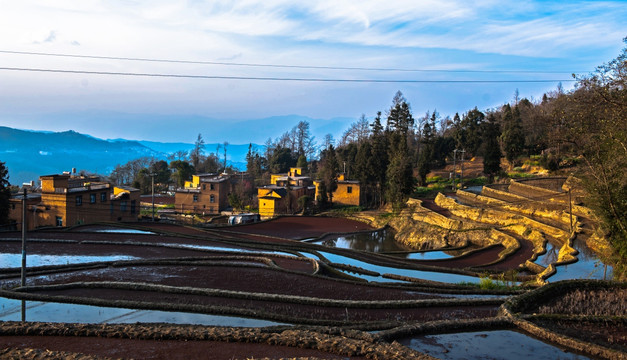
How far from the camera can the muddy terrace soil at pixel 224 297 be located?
9.38m

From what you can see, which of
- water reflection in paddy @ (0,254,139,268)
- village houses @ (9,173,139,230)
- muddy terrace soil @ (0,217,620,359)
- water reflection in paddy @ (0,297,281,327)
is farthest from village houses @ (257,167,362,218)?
water reflection in paddy @ (0,297,281,327)

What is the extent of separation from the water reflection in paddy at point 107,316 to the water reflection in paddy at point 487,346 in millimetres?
4374

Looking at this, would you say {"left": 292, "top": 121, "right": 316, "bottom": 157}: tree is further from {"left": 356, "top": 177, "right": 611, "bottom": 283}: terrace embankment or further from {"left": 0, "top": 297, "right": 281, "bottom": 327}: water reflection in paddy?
{"left": 0, "top": 297, "right": 281, "bottom": 327}: water reflection in paddy

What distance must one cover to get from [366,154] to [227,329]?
1784 inches

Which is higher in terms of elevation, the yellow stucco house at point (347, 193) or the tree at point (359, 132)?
the tree at point (359, 132)

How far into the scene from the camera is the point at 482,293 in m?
15.7

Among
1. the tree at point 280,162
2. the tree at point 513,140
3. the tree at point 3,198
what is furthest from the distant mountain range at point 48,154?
the tree at point 513,140

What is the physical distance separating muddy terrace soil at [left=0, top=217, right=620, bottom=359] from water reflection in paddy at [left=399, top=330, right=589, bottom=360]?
64 centimetres

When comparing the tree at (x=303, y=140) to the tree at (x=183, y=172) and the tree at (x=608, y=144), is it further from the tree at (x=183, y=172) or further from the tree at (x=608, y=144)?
the tree at (x=608, y=144)

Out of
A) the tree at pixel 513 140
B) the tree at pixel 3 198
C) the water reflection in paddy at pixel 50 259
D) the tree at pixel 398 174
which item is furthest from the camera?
the tree at pixel 513 140

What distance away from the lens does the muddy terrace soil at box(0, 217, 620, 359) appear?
9.38m

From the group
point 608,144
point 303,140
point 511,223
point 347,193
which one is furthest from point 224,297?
point 303,140

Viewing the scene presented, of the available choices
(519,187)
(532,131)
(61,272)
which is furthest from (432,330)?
(532,131)

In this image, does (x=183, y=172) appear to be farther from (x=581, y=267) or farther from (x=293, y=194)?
(x=581, y=267)
